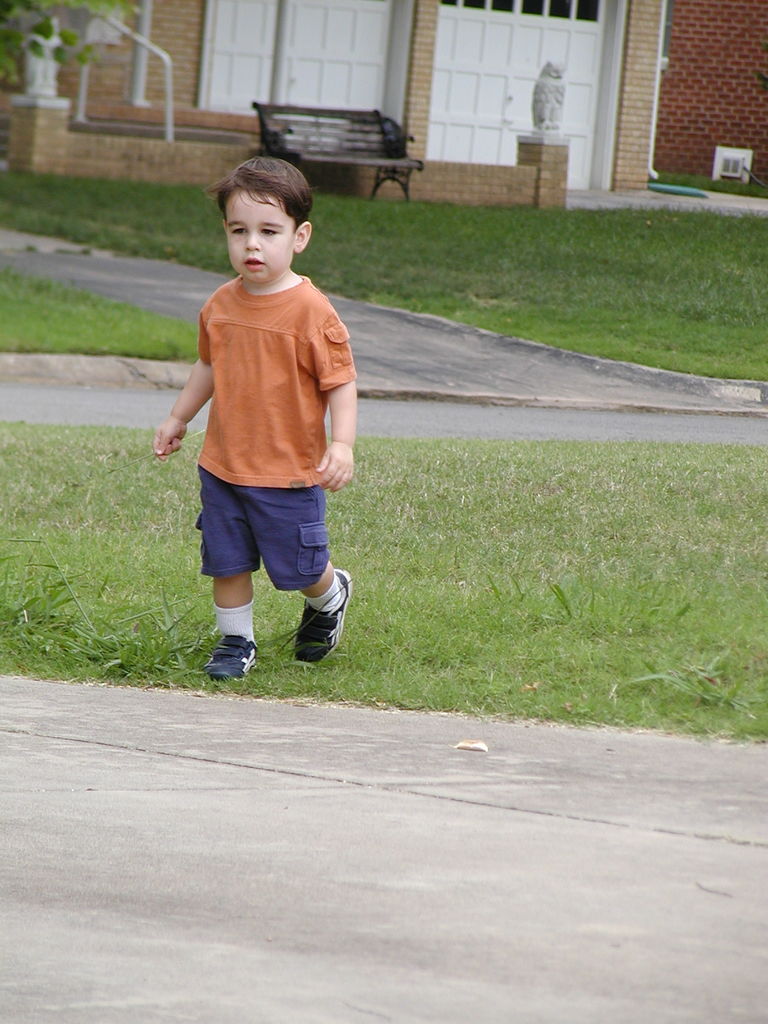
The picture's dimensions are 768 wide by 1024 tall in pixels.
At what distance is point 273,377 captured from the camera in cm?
452

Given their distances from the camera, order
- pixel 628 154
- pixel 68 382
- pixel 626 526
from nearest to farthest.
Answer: pixel 626 526 → pixel 68 382 → pixel 628 154

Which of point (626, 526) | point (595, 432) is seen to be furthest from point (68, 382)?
point (626, 526)

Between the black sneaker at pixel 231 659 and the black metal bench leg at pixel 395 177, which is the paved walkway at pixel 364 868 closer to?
the black sneaker at pixel 231 659

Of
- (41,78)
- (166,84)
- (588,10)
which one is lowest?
(41,78)

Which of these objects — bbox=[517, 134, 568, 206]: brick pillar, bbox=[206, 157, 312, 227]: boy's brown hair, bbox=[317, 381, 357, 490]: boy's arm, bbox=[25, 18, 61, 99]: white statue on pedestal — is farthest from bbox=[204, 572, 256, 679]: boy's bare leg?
bbox=[517, 134, 568, 206]: brick pillar

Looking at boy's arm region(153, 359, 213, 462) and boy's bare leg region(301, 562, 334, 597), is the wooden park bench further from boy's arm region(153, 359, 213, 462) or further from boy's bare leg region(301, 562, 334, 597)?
boy's bare leg region(301, 562, 334, 597)

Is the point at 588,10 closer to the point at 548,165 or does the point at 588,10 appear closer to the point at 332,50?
the point at 332,50

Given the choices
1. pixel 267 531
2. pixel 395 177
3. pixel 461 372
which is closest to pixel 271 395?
pixel 267 531

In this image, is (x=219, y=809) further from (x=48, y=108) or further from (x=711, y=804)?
(x=48, y=108)

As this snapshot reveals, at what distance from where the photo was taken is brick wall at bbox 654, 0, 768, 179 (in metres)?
29.0

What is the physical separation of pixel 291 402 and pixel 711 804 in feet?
5.64

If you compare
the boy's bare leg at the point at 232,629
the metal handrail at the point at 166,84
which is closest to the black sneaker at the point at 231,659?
the boy's bare leg at the point at 232,629

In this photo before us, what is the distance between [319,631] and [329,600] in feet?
0.38

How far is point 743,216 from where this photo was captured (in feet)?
64.8
